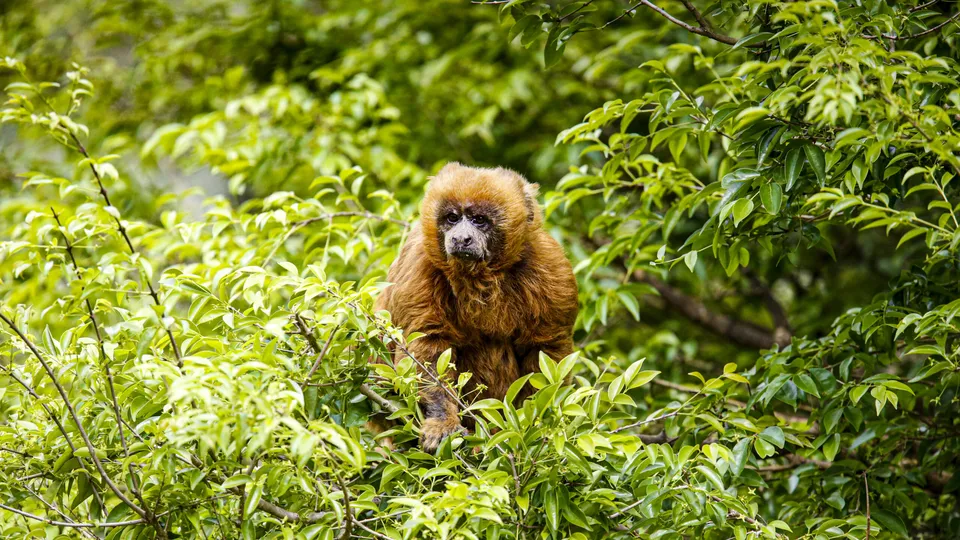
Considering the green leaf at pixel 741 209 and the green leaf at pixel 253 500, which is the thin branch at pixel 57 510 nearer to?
the green leaf at pixel 253 500

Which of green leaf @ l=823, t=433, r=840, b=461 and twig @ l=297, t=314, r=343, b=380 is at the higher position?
twig @ l=297, t=314, r=343, b=380

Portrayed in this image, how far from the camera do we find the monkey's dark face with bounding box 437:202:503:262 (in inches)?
172

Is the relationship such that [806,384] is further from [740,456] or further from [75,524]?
→ [75,524]

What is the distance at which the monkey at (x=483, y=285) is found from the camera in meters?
4.40

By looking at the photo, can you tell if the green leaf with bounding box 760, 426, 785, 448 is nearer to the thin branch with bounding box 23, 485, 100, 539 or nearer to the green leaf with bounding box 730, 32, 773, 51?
the green leaf with bounding box 730, 32, 773, 51

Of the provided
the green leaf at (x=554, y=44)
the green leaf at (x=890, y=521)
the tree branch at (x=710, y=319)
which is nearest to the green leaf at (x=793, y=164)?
the green leaf at (x=554, y=44)

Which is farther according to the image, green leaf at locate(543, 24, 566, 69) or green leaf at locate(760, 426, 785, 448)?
green leaf at locate(543, 24, 566, 69)

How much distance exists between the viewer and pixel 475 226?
14.6 feet

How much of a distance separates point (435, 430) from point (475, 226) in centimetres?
106

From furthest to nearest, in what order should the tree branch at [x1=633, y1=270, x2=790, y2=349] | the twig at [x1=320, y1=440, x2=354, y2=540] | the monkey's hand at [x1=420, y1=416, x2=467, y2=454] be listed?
the tree branch at [x1=633, y1=270, x2=790, y2=349]
the monkey's hand at [x1=420, y1=416, x2=467, y2=454]
the twig at [x1=320, y1=440, x2=354, y2=540]

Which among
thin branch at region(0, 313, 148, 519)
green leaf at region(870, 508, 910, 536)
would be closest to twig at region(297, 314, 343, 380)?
thin branch at region(0, 313, 148, 519)

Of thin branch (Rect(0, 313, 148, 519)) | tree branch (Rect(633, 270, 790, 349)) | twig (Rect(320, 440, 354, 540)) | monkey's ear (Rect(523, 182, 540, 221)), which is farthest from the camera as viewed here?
tree branch (Rect(633, 270, 790, 349))

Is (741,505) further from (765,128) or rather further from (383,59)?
(383,59)

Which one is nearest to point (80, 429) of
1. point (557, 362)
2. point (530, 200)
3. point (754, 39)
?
point (557, 362)
